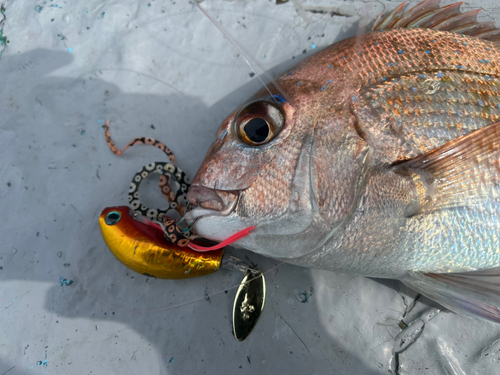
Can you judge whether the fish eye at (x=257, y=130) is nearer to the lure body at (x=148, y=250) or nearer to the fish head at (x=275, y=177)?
the fish head at (x=275, y=177)

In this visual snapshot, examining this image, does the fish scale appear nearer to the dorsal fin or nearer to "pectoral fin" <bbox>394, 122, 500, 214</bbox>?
"pectoral fin" <bbox>394, 122, 500, 214</bbox>

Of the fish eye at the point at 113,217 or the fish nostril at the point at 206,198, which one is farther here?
the fish eye at the point at 113,217

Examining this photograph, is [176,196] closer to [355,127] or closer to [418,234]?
[355,127]

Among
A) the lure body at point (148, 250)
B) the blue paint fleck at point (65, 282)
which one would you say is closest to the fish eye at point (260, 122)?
the lure body at point (148, 250)

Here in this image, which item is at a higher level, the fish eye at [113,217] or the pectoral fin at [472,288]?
the fish eye at [113,217]

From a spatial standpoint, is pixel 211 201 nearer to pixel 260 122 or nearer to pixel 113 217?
pixel 260 122

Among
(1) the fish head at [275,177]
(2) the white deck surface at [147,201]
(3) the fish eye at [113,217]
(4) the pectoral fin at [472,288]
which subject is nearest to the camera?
(1) the fish head at [275,177]

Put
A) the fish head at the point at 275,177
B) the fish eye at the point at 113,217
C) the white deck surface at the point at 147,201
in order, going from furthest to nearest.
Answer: the white deck surface at the point at 147,201, the fish eye at the point at 113,217, the fish head at the point at 275,177

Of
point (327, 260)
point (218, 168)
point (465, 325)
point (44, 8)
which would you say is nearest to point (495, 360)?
point (465, 325)
